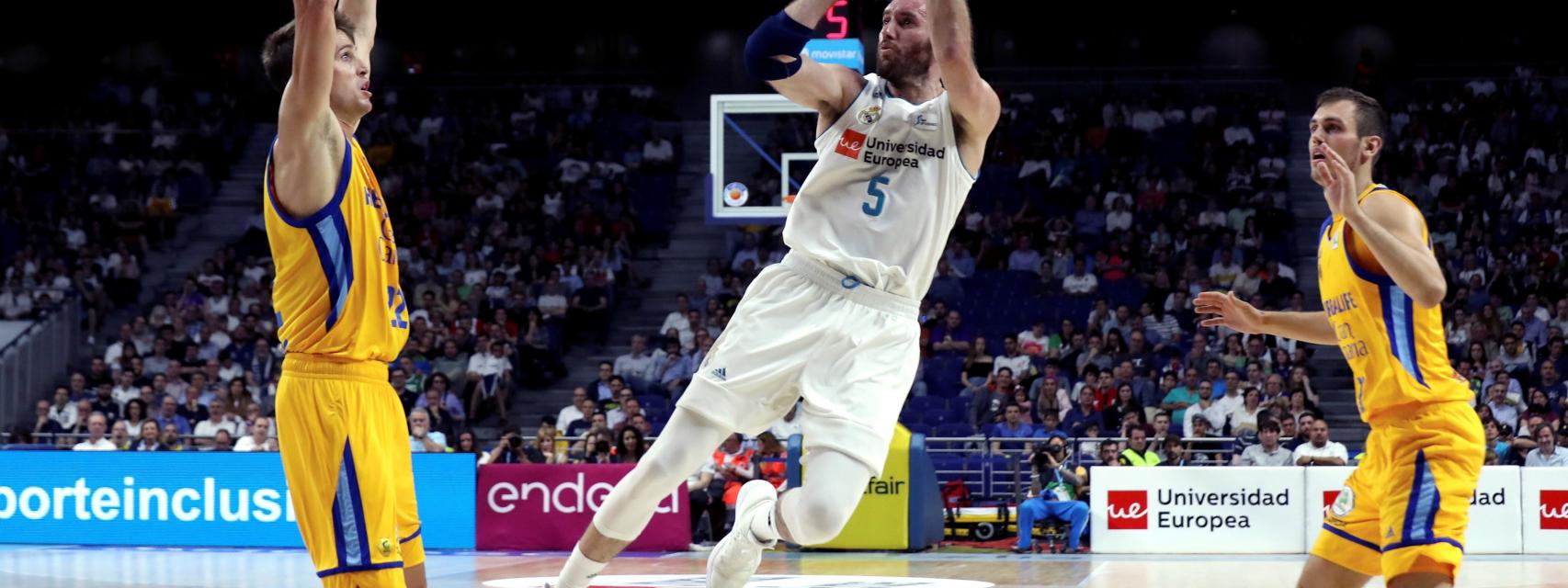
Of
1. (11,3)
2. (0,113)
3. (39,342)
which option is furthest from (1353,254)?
(11,3)

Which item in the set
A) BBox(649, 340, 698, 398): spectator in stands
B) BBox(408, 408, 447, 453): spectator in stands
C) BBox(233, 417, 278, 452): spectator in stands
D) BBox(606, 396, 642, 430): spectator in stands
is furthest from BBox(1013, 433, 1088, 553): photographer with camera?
BBox(233, 417, 278, 452): spectator in stands

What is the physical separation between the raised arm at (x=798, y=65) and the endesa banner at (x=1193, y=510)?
31.0 feet

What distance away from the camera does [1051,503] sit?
1430 centimetres

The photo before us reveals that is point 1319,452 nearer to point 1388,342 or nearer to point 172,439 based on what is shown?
point 1388,342

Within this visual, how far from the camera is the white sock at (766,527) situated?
5414mm

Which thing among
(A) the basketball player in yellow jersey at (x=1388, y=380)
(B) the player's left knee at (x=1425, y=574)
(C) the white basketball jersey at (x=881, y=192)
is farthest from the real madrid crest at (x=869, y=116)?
(B) the player's left knee at (x=1425, y=574)

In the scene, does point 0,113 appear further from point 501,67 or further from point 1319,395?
point 1319,395

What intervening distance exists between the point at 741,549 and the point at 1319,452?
1046 cm

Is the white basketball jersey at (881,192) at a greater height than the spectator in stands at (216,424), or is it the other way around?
the white basketball jersey at (881,192)

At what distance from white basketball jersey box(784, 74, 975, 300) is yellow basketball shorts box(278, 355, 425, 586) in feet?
5.15

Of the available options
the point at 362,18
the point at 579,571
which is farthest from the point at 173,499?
the point at 362,18

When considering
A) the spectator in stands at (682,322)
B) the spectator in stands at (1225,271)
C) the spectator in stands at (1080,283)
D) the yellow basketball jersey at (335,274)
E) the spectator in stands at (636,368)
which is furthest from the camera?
the spectator in stands at (1080,283)

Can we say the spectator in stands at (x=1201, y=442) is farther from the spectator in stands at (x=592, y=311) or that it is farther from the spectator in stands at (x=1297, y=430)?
the spectator in stands at (x=592, y=311)

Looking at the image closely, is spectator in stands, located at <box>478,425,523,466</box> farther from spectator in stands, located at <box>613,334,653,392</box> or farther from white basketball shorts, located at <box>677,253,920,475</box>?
white basketball shorts, located at <box>677,253,920,475</box>
